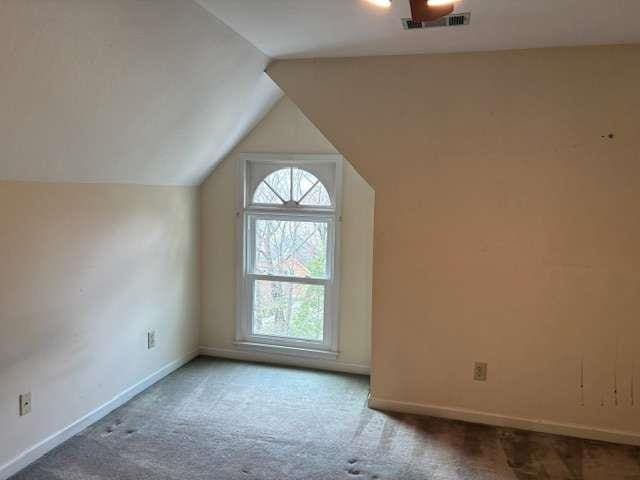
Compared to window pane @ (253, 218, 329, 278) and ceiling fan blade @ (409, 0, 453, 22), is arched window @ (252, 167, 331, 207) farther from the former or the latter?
ceiling fan blade @ (409, 0, 453, 22)

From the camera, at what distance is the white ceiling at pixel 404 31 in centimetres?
223

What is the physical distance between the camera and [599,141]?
282cm

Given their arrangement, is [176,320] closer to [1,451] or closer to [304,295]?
[304,295]

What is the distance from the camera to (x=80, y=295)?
2.90 metres

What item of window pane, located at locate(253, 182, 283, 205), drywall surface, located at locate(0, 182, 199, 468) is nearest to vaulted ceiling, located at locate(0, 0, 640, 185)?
drywall surface, located at locate(0, 182, 199, 468)

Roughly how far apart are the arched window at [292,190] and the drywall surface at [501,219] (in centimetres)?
83

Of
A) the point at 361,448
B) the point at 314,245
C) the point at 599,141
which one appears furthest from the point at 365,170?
the point at 361,448

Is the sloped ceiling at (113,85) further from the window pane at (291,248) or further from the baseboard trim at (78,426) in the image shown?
the baseboard trim at (78,426)

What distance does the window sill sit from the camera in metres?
4.02

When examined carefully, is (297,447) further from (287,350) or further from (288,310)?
(288,310)

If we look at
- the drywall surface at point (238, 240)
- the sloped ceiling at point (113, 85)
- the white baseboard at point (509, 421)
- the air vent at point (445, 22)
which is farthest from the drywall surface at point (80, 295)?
the air vent at point (445, 22)

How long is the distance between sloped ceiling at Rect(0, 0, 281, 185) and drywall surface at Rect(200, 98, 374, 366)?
20.8 inches

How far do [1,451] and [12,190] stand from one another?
1.27 m

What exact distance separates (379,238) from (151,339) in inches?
71.7
